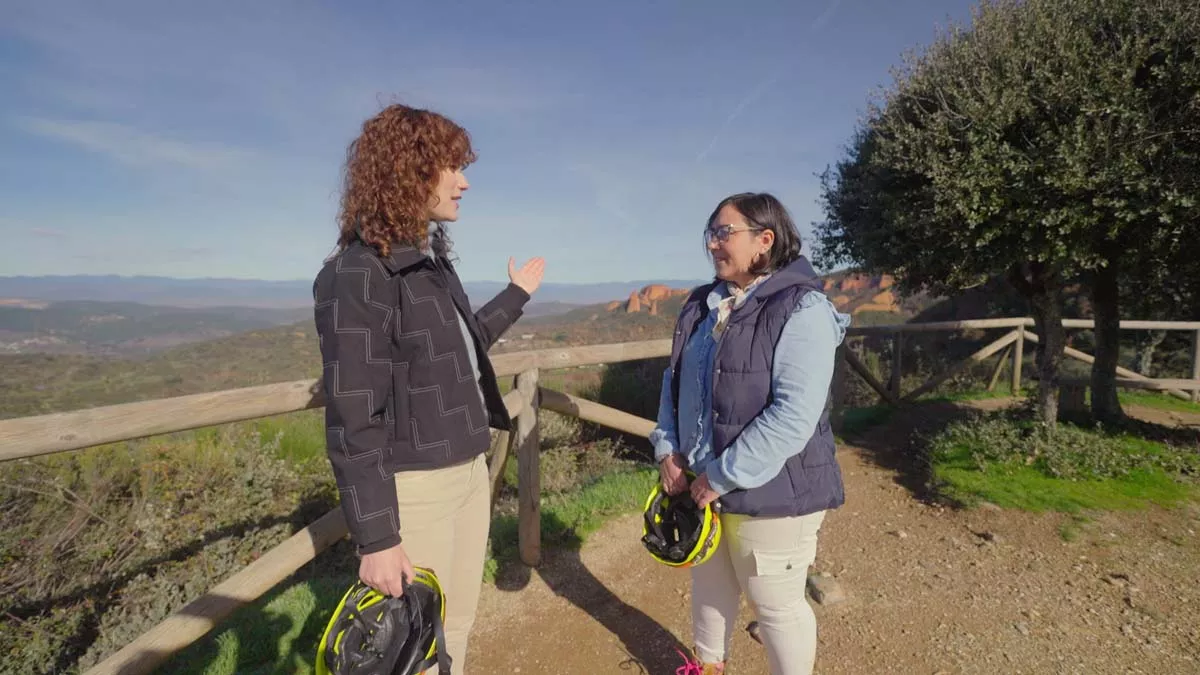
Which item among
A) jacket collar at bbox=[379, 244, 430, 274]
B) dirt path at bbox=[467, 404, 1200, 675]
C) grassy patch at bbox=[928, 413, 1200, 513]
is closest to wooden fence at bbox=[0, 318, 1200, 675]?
dirt path at bbox=[467, 404, 1200, 675]

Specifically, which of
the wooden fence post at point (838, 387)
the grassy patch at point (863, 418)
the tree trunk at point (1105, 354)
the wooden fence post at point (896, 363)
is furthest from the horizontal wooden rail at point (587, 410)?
the tree trunk at point (1105, 354)

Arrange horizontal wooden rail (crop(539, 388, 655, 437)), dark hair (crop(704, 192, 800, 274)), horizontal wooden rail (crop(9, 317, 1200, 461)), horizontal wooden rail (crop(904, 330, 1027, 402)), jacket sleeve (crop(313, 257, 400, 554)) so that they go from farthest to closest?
horizontal wooden rail (crop(904, 330, 1027, 402)), horizontal wooden rail (crop(539, 388, 655, 437)), dark hair (crop(704, 192, 800, 274)), horizontal wooden rail (crop(9, 317, 1200, 461)), jacket sleeve (crop(313, 257, 400, 554))

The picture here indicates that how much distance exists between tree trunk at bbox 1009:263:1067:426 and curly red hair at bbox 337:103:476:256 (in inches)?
249

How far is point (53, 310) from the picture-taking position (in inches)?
1483

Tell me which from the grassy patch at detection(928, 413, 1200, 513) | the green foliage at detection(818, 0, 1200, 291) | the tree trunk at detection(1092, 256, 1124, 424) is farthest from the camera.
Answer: the tree trunk at detection(1092, 256, 1124, 424)

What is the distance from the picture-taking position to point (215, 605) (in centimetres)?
235

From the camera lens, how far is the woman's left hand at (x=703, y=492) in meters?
2.08

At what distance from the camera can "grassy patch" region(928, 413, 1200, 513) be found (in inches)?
179

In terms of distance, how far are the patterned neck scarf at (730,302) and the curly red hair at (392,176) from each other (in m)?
1.15

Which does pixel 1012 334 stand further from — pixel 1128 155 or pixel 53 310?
pixel 53 310

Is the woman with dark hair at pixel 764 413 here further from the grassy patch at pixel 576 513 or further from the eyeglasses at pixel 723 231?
the grassy patch at pixel 576 513

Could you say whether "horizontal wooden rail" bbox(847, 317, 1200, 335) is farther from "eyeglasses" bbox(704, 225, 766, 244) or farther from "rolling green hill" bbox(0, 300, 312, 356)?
"rolling green hill" bbox(0, 300, 312, 356)

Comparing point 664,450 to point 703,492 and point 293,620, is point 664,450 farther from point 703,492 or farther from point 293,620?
point 293,620

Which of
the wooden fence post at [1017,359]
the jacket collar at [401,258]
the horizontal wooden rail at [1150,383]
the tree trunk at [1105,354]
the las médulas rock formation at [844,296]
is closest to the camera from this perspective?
the jacket collar at [401,258]
